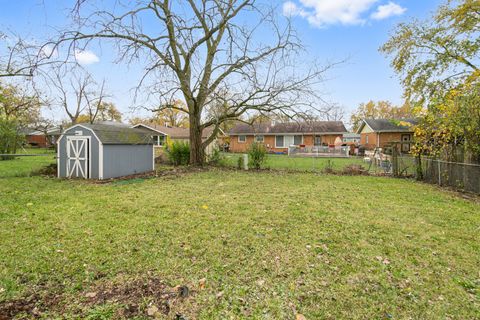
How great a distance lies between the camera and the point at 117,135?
35.2ft

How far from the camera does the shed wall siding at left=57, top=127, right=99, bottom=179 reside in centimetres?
982

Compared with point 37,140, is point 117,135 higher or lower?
lower

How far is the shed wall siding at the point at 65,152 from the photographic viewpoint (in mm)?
9820

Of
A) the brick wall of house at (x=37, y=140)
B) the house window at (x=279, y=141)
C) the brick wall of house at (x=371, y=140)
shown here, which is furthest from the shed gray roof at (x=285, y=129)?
the brick wall of house at (x=37, y=140)

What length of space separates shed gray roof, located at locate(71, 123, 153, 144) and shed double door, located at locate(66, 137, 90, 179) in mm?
525

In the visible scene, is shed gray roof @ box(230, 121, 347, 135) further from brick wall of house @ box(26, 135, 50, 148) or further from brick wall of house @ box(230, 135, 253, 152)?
brick wall of house @ box(26, 135, 50, 148)

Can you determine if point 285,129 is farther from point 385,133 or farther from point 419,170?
point 419,170

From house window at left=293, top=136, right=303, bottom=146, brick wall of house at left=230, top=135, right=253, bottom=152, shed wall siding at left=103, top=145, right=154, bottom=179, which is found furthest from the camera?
brick wall of house at left=230, top=135, right=253, bottom=152

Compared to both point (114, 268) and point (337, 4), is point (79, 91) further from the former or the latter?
point (114, 268)

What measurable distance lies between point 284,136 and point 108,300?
1067 inches

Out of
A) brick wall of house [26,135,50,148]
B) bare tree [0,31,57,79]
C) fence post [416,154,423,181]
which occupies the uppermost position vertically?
bare tree [0,31,57,79]

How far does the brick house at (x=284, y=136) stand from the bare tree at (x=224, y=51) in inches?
579

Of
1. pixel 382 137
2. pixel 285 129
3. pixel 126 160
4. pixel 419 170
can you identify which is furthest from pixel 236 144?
pixel 419 170

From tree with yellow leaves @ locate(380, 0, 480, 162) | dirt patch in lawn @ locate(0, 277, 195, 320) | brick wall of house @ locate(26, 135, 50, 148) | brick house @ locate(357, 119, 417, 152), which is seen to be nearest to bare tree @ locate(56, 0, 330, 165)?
tree with yellow leaves @ locate(380, 0, 480, 162)
